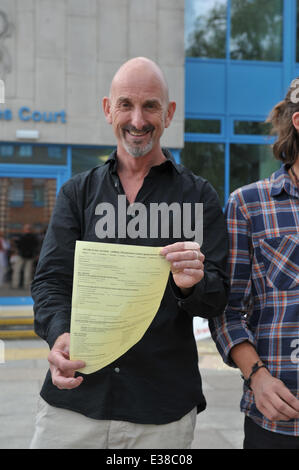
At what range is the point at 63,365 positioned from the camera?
1.66 meters

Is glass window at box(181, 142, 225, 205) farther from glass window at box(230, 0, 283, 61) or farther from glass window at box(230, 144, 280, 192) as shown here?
glass window at box(230, 0, 283, 61)

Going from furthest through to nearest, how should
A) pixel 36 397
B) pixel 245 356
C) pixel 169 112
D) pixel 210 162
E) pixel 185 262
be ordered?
1. pixel 210 162
2. pixel 36 397
3. pixel 169 112
4. pixel 245 356
5. pixel 185 262

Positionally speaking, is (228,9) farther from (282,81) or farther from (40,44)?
(40,44)

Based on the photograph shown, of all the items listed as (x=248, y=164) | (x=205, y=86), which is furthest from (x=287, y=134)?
(x=205, y=86)

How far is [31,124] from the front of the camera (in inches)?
460

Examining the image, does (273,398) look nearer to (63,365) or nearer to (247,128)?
(63,365)

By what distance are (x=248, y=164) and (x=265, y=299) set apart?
461 inches

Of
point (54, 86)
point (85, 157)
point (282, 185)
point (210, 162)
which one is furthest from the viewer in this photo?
point (210, 162)

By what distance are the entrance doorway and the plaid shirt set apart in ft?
33.9

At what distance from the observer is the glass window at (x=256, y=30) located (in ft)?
43.4

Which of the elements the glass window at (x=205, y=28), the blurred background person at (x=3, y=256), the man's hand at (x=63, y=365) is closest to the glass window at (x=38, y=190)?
the blurred background person at (x=3, y=256)

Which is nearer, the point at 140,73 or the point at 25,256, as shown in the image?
the point at 140,73

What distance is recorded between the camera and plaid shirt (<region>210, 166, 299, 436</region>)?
5.91ft
